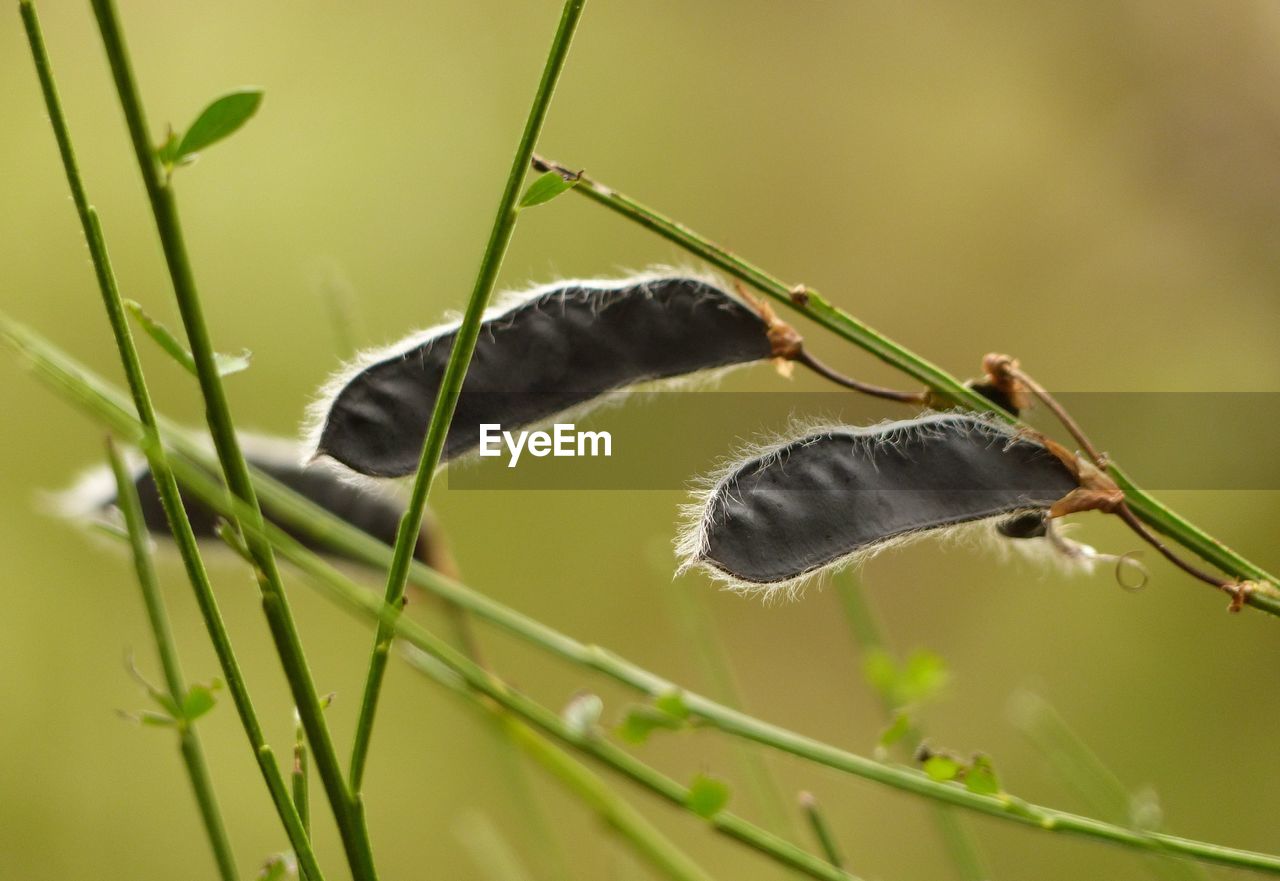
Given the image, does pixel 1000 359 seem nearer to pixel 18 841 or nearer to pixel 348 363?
pixel 348 363

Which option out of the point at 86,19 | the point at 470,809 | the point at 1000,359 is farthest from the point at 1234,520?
the point at 86,19

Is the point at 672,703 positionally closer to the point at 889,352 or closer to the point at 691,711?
the point at 691,711

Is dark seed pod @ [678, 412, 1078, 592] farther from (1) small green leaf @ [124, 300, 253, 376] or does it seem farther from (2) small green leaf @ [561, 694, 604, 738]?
(1) small green leaf @ [124, 300, 253, 376]

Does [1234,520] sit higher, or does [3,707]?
[3,707]

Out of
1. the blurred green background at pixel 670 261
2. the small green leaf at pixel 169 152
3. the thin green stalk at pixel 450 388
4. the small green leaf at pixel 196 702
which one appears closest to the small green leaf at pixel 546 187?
the thin green stalk at pixel 450 388

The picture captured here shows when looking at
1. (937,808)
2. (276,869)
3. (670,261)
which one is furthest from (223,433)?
(670,261)

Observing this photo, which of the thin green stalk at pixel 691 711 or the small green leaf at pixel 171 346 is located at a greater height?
the small green leaf at pixel 171 346

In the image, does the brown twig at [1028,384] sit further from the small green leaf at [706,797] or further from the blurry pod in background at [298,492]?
the blurry pod in background at [298,492]
